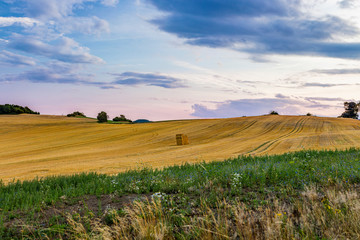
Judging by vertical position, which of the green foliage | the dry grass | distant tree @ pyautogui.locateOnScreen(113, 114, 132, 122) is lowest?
the dry grass

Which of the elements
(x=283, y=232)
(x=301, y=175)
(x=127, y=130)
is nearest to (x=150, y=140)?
(x=127, y=130)

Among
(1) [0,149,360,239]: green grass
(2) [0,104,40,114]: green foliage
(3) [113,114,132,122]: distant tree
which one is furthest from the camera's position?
(2) [0,104,40,114]: green foliage

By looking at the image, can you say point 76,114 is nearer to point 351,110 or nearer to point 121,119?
point 121,119

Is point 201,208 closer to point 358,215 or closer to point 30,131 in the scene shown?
point 358,215

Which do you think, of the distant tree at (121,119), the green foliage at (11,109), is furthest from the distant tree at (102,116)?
the green foliage at (11,109)

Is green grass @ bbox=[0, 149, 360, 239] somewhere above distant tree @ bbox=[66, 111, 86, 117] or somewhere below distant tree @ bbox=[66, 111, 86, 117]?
below

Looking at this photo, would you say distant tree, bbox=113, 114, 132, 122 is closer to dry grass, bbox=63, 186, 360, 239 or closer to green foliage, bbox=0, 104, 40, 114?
green foliage, bbox=0, 104, 40, 114

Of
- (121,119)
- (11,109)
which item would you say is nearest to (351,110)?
(121,119)

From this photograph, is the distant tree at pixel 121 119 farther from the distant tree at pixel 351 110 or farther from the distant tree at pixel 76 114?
the distant tree at pixel 351 110

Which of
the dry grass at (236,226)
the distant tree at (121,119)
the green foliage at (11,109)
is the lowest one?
the dry grass at (236,226)

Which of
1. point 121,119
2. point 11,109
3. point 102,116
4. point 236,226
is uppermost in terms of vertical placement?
point 11,109

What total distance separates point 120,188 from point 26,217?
2418mm

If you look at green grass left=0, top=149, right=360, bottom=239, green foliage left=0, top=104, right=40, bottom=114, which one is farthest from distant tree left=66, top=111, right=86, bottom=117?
green grass left=0, top=149, right=360, bottom=239

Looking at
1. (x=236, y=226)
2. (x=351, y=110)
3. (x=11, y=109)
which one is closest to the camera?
(x=236, y=226)
